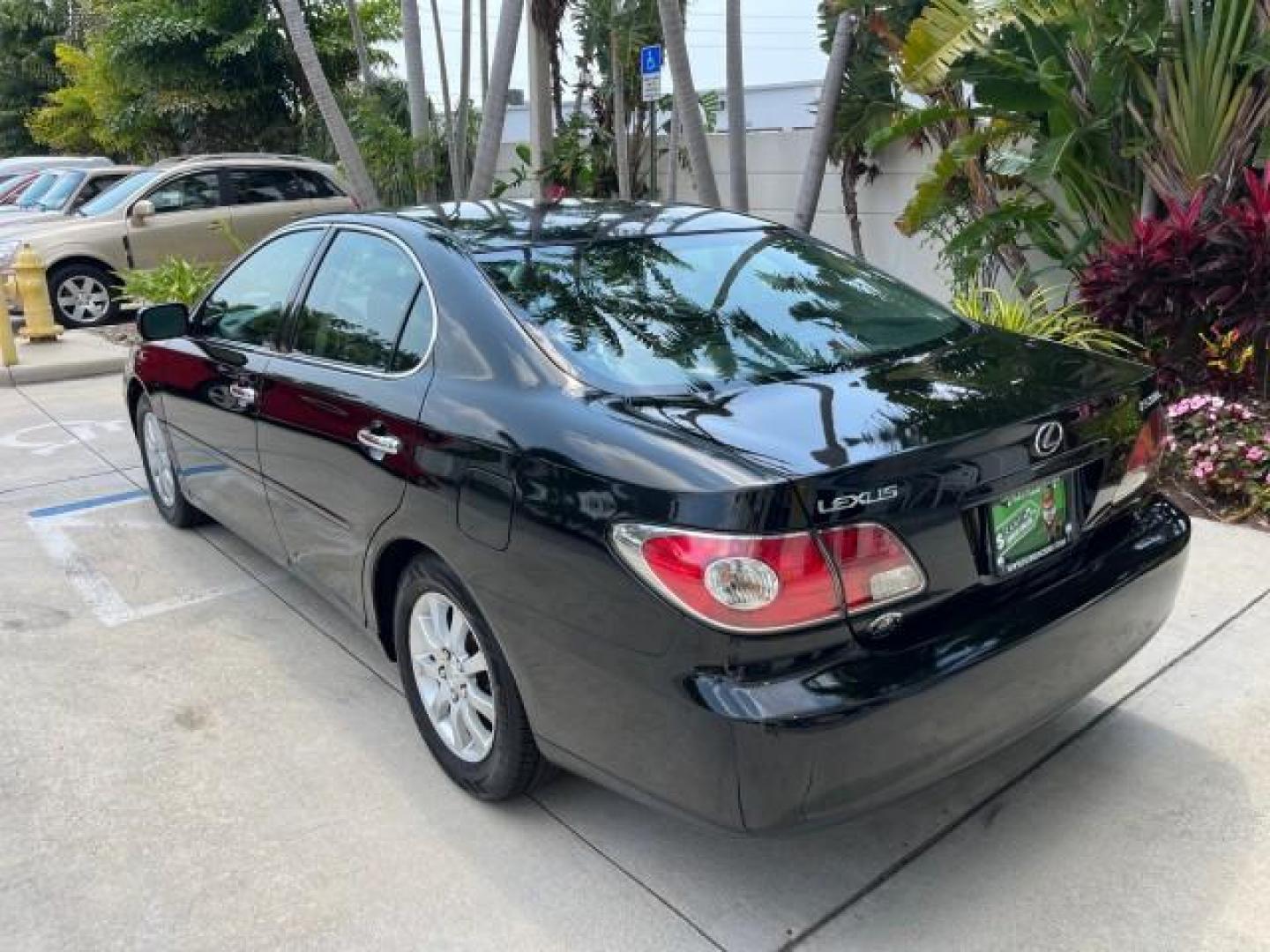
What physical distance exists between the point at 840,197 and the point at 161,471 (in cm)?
684

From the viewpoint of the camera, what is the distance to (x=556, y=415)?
2639 millimetres

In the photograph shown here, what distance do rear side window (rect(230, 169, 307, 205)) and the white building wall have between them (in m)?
4.94

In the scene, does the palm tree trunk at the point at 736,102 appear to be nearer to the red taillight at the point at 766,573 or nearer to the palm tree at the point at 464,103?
the palm tree at the point at 464,103

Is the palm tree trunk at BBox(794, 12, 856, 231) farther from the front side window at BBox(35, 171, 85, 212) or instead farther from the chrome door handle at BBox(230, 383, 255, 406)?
the front side window at BBox(35, 171, 85, 212)

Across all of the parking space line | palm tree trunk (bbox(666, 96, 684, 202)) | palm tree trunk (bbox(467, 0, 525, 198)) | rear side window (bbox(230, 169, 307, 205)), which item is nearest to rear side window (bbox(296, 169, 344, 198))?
rear side window (bbox(230, 169, 307, 205))

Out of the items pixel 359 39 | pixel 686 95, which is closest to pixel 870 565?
pixel 686 95

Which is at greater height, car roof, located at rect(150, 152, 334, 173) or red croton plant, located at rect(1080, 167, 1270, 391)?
car roof, located at rect(150, 152, 334, 173)

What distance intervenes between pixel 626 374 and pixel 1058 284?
6092 millimetres

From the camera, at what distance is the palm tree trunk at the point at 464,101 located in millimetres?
12797

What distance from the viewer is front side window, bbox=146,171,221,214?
1221 cm

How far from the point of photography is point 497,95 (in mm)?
9891

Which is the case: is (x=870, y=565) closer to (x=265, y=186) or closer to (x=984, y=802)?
(x=984, y=802)

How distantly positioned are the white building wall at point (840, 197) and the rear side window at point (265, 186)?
494 centimetres

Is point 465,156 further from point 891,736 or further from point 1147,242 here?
point 891,736
